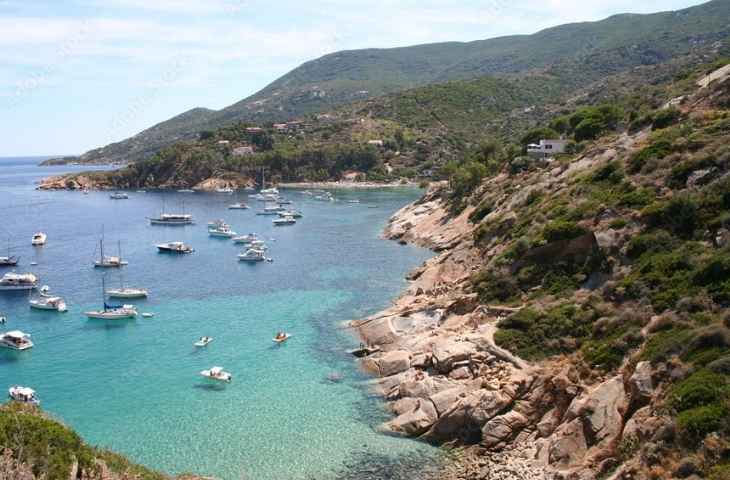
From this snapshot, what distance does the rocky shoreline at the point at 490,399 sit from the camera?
2694cm

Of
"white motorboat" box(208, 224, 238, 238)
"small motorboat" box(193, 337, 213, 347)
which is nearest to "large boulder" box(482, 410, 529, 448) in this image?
"small motorboat" box(193, 337, 213, 347)

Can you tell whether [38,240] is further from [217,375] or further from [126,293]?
[217,375]

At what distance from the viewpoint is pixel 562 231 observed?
43.5 metres

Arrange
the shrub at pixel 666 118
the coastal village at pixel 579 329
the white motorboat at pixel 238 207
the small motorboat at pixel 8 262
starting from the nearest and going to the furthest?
the coastal village at pixel 579 329
the shrub at pixel 666 118
the small motorboat at pixel 8 262
the white motorboat at pixel 238 207

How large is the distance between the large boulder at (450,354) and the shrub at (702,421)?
14800mm

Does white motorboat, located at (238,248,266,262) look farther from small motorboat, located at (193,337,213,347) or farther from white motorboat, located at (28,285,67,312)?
small motorboat, located at (193,337,213,347)

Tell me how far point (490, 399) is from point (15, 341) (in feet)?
111

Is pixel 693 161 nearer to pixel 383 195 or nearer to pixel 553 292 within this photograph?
pixel 553 292

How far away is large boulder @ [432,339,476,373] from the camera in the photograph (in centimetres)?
3703

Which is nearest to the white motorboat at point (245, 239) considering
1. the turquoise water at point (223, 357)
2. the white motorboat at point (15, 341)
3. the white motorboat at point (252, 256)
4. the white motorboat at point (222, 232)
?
the turquoise water at point (223, 357)

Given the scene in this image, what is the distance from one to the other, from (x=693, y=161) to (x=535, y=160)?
3837 centimetres

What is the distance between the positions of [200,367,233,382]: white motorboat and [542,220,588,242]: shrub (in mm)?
22430

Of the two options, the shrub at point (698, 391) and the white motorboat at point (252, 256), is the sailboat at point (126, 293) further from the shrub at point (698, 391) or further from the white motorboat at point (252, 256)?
the shrub at point (698, 391)

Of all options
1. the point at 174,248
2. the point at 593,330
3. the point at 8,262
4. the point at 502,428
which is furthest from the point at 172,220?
the point at 502,428
